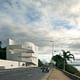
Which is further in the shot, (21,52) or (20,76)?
(21,52)

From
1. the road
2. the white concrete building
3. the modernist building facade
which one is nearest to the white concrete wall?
the white concrete building

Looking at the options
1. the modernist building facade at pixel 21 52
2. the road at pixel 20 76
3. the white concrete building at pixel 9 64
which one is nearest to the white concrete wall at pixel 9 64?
the white concrete building at pixel 9 64

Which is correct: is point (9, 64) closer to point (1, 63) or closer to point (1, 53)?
point (1, 63)

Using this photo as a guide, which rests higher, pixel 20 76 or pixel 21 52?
pixel 21 52

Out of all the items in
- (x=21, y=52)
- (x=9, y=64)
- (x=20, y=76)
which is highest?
(x=21, y=52)

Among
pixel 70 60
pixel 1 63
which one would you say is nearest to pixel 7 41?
pixel 1 63

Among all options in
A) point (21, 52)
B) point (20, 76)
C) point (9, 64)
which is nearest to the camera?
point (20, 76)

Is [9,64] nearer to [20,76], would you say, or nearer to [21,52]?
[21,52]

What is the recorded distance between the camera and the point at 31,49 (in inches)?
5059

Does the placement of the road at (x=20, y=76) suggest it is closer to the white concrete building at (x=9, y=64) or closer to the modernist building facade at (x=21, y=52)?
the white concrete building at (x=9, y=64)

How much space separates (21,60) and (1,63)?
3820cm

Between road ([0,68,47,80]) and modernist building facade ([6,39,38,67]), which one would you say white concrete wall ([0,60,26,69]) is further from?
road ([0,68,47,80])

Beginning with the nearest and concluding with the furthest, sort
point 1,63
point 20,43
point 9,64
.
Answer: point 1,63 → point 9,64 → point 20,43

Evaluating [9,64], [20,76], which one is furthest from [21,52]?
[20,76]
